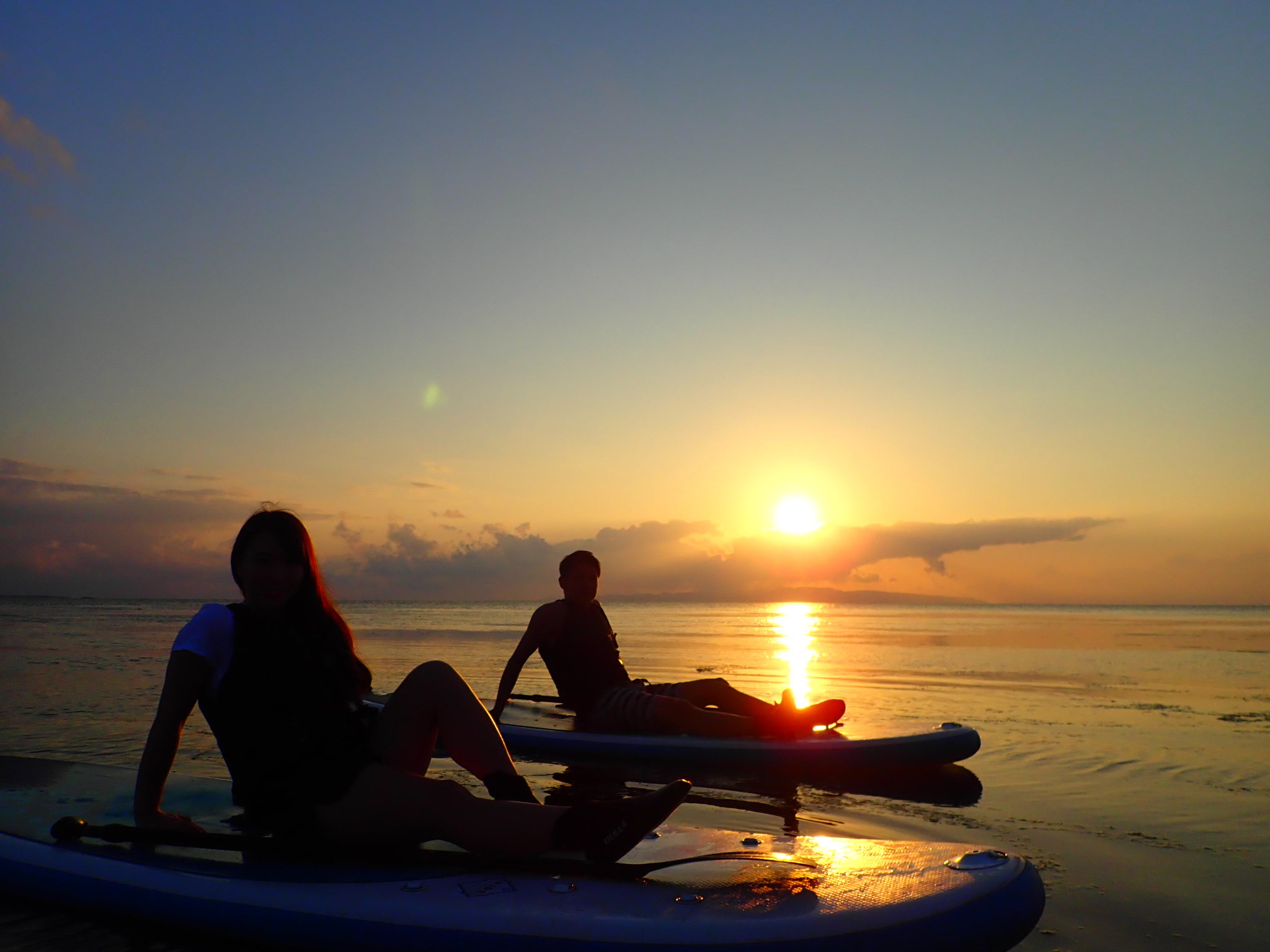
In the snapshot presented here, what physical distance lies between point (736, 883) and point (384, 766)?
1.35 metres

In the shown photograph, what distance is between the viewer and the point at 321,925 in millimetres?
2777

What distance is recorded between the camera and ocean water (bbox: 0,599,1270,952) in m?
3.62

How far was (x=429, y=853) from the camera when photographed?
304 cm

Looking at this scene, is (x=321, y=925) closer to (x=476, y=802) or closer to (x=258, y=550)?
(x=476, y=802)

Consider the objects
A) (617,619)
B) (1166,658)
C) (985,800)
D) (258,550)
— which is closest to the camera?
(258,550)

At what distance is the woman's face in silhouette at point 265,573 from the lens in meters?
3.06

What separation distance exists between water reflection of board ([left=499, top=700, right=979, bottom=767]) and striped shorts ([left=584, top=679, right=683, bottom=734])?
5.3 inches

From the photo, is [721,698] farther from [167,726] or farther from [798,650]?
[798,650]

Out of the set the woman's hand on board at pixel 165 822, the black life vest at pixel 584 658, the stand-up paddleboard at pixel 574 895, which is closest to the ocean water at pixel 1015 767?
the stand-up paddleboard at pixel 574 895

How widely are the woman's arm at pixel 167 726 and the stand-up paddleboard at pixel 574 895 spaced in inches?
8.6

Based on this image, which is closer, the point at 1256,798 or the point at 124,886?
the point at 124,886

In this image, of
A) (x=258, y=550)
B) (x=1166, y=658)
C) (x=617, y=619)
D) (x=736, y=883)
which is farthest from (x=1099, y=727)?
(x=617, y=619)

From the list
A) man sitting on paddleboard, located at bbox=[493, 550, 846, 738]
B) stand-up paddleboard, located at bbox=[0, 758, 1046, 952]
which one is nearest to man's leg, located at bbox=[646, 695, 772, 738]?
man sitting on paddleboard, located at bbox=[493, 550, 846, 738]

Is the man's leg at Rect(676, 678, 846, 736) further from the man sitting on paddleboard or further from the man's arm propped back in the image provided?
the man's arm propped back
